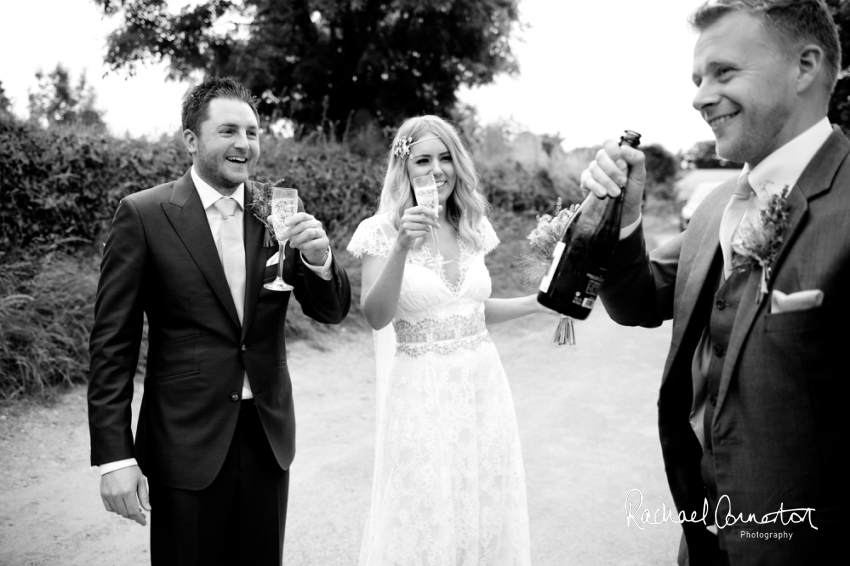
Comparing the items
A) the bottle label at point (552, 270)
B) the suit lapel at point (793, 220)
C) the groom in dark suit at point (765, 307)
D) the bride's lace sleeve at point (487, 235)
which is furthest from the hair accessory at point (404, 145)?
the suit lapel at point (793, 220)

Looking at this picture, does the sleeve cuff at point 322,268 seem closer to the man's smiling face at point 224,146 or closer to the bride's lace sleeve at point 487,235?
the man's smiling face at point 224,146

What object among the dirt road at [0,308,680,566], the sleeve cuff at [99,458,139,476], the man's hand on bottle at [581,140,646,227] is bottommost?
the dirt road at [0,308,680,566]

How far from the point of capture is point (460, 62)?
14102 millimetres

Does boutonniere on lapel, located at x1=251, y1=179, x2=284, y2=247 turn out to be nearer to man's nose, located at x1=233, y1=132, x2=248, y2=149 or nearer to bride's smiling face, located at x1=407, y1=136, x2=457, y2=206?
man's nose, located at x1=233, y1=132, x2=248, y2=149

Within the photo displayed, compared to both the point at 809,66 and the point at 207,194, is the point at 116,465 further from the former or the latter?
the point at 809,66

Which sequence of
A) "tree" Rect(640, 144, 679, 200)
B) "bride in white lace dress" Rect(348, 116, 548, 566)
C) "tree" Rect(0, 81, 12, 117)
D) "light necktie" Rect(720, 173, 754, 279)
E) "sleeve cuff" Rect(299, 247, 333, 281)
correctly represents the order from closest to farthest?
"light necktie" Rect(720, 173, 754, 279) < "sleeve cuff" Rect(299, 247, 333, 281) < "bride in white lace dress" Rect(348, 116, 548, 566) < "tree" Rect(0, 81, 12, 117) < "tree" Rect(640, 144, 679, 200)

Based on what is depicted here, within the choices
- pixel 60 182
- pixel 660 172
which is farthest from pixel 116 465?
pixel 660 172

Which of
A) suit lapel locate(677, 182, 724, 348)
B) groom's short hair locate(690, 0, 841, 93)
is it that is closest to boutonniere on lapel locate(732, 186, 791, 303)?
suit lapel locate(677, 182, 724, 348)

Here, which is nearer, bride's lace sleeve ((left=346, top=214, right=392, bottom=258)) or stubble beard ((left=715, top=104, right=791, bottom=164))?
stubble beard ((left=715, top=104, right=791, bottom=164))

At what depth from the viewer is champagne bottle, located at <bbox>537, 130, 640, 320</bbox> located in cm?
211

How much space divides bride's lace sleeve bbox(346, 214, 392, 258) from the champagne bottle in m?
1.45

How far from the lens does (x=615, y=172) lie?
1997 mm

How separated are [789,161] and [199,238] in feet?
7.42

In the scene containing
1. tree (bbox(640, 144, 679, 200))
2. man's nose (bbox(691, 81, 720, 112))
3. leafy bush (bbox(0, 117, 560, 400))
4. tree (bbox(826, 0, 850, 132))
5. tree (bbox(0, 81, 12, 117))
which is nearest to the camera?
man's nose (bbox(691, 81, 720, 112))
